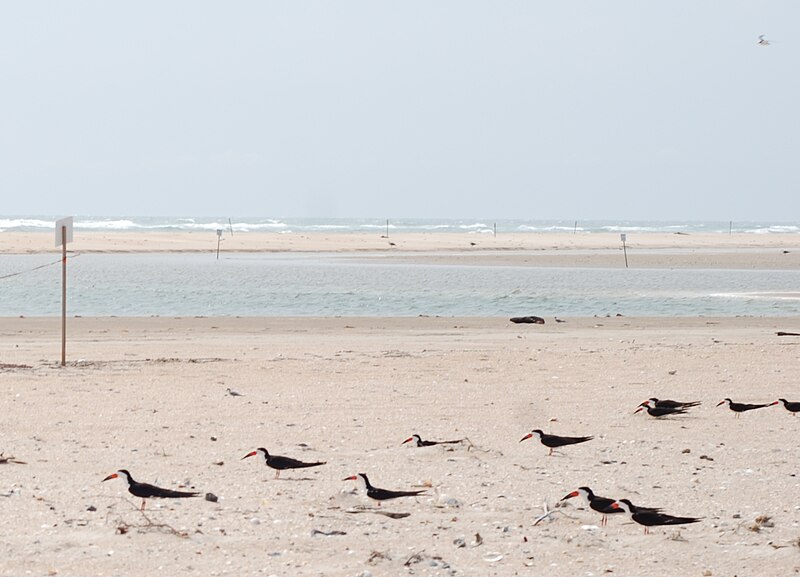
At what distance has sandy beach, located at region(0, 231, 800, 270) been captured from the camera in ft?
185

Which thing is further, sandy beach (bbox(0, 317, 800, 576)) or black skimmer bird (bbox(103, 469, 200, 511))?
black skimmer bird (bbox(103, 469, 200, 511))

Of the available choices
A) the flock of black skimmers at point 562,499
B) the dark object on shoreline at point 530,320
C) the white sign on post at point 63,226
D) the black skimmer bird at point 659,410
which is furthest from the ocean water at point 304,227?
the flock of black skimmers at point 562,499

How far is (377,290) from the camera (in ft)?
117

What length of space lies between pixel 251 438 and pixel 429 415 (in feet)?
6.79

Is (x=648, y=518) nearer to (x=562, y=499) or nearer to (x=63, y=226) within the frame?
(x=562, y=499)

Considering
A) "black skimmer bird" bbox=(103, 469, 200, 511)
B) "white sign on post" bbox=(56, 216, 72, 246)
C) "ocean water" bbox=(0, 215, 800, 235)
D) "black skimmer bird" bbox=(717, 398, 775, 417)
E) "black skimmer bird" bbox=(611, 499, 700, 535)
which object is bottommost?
"ocean water" bbox=(0, 215, 800, 235)

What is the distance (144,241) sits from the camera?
7212 cm

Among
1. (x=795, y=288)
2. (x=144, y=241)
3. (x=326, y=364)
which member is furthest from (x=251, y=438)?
(x=144, y=241)

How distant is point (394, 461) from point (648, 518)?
2.65m

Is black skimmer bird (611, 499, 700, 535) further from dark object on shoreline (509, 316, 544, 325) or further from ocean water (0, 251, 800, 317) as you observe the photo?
ocean water (0, 251, 800, 317)

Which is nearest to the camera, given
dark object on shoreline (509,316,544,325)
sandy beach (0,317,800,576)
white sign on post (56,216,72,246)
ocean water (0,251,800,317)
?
sandy beach (0,317,800,576)

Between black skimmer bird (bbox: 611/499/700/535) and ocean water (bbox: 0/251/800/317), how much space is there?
20.7m

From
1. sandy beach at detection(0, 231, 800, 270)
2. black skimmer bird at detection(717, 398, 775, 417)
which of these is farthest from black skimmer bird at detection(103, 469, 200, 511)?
sandy beach at detection(0, 231, 800, 270)

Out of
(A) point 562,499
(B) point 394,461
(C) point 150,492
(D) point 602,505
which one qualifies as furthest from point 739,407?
(C) point 150,492
